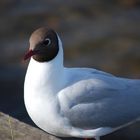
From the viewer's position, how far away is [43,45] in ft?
13.9

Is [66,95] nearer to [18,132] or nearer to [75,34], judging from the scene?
[18,132]

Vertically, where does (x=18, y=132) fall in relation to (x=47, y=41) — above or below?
below

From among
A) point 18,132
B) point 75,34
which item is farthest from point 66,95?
point 75,34

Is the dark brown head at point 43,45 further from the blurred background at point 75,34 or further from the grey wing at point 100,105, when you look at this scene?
the blurred background at point 75,34

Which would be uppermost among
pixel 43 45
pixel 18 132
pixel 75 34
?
pixel 75 34

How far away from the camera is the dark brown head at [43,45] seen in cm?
421

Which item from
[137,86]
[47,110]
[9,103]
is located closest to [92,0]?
[9,103]

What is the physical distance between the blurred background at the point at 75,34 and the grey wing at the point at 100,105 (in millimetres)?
1816

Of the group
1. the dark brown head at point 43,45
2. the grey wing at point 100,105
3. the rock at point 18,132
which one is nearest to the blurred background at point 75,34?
the grey wing at point 100,105

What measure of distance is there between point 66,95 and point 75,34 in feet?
12.0

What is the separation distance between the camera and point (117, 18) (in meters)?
8.15

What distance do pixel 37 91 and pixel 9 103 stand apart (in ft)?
7.20

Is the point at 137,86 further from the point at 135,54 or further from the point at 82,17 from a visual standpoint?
the point at 82,17

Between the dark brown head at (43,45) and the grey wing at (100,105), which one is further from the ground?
the dark brown head at (43,45)
